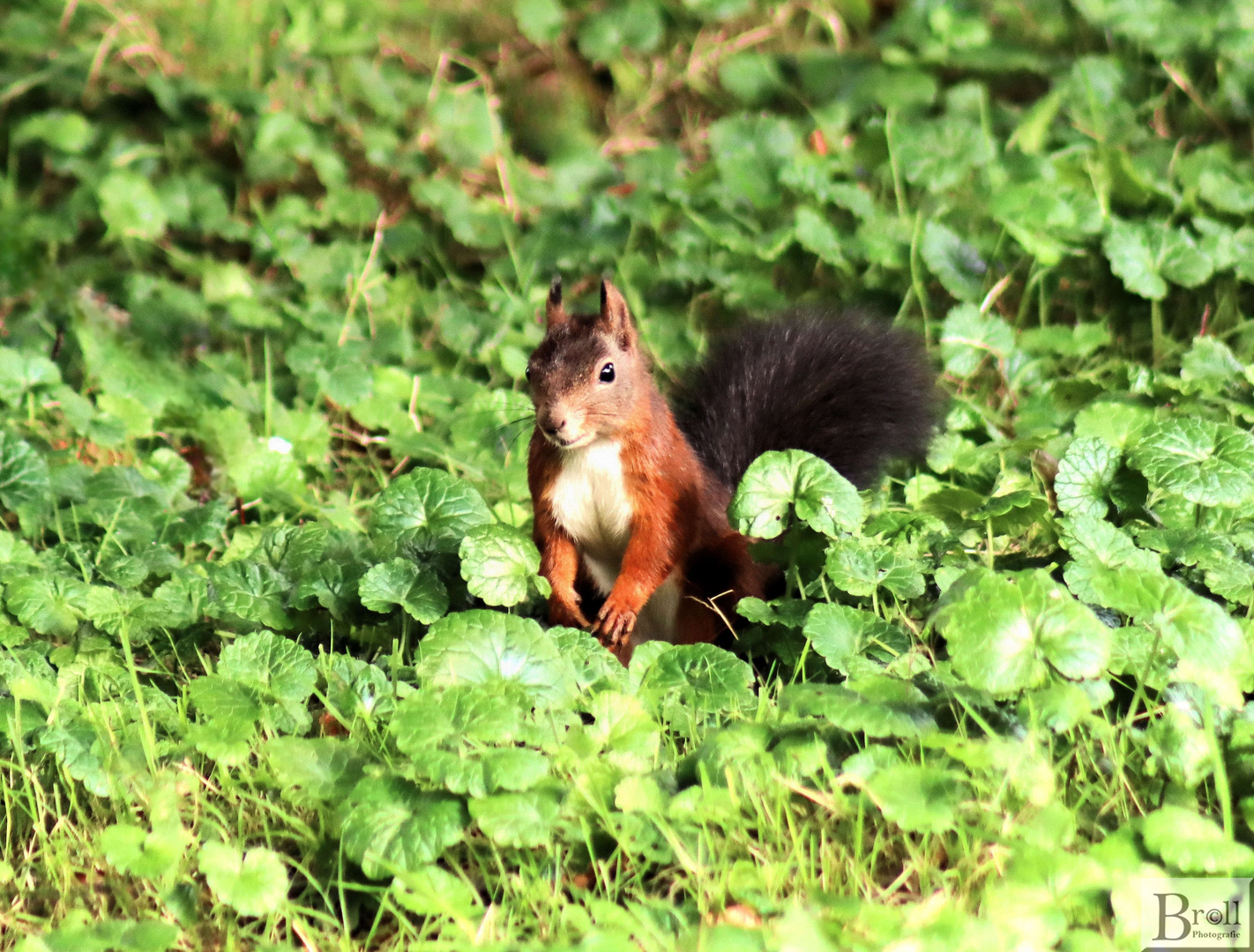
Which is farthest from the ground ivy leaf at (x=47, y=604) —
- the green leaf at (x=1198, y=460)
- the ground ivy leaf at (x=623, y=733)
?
the green leaf at (x=1198, y=460)

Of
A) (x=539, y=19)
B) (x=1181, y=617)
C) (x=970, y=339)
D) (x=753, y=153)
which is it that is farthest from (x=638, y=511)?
(x=539, y=19)

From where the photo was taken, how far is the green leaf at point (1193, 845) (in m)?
1.46

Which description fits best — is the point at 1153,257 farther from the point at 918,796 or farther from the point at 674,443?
the point at 918,796

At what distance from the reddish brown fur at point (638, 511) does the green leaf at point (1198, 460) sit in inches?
27.2

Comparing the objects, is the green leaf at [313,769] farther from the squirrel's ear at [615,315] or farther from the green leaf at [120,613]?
the squirrel's ear at [615,315]

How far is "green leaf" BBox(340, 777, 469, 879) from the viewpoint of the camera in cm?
160

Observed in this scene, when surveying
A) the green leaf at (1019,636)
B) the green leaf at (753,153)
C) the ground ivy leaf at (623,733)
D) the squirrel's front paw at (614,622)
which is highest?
the green leaf at (753,153)

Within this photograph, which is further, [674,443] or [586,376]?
[674,443]

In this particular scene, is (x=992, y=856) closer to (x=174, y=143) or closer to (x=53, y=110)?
(x=174, y=143)

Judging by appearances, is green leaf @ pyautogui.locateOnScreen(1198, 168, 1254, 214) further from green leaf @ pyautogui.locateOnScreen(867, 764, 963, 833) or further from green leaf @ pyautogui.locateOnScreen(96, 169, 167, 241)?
green leaf @ pyautogui.locateOnScreen(96, 169, 167, 241)

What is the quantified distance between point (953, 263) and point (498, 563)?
1650 millimetres

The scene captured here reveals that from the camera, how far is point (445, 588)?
219 centimetres

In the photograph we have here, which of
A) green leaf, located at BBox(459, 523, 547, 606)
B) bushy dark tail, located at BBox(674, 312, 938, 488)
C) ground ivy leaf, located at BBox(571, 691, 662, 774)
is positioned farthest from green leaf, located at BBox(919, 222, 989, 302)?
ground ivy leaf, located at BBox(571, 691, 662, 774)

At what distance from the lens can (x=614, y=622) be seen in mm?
Answer: 2162
